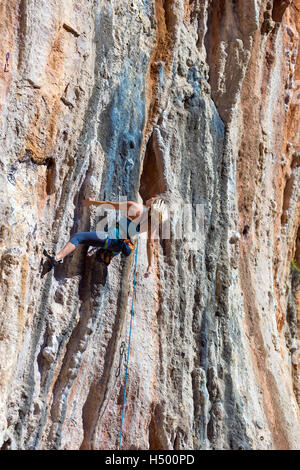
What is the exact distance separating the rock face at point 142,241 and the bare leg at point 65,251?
16 centimetres

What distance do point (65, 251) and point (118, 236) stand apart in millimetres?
542

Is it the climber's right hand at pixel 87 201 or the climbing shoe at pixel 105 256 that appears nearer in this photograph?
the climber's right hand at pixel 87 201

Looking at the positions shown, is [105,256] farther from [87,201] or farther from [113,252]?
[87,201]

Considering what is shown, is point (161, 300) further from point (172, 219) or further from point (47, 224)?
point (47, 224)

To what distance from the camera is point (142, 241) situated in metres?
6.11

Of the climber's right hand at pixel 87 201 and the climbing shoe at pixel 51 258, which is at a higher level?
the climber's right hand at pixel 87 201

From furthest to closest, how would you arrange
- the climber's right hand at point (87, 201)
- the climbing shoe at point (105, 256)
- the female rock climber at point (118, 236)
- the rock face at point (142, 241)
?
the climbing shoe at point (105, 256) → the climber's right hand at point (87, 201) → the female rock climber at point (118, 236) → the rock face at point (142, 241)

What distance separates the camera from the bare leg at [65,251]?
17.3 ft

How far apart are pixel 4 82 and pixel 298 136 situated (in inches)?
202

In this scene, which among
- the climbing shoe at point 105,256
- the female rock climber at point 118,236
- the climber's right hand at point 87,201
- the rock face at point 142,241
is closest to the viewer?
the rock face at point 142,241

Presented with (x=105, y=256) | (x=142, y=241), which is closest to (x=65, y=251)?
(x=105, y=256)

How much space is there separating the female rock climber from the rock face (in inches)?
5.3

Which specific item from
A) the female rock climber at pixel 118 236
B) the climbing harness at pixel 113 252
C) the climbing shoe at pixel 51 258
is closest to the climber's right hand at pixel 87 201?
the female rock climber at pixel 118 236

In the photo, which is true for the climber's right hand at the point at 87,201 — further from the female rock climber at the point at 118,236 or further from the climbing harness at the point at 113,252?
the climbing harness at the point at 113,252
